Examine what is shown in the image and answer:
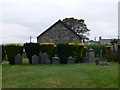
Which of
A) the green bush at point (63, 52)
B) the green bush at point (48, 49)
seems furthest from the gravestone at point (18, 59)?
the green bush at point (63, 52)

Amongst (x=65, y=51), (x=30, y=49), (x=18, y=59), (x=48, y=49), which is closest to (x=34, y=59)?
(x=30, y=49)

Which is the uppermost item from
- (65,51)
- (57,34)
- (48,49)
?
(57,34)

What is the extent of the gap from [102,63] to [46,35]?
20.8 m

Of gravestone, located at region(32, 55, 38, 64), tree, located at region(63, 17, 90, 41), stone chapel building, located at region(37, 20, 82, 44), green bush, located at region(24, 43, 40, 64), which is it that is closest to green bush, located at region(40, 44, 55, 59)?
green bush, located at region(24, 43, 40, 64)

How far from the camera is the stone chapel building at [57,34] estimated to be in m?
31.6

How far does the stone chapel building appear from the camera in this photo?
31.6 metres

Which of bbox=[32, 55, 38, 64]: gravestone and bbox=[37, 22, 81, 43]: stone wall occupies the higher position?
bbox=[37, 22, 81, 43]: stone wall

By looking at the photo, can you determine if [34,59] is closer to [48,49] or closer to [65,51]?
[48,49]

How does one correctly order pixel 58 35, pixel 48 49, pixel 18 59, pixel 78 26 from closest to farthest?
1. pixel 18 59
2. pixel 48 49
3. pixel 58 35
4. pixel 78 26

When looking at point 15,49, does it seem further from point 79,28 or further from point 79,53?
point 79,28

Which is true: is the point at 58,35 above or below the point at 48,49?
above

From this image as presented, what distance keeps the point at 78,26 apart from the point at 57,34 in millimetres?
24302

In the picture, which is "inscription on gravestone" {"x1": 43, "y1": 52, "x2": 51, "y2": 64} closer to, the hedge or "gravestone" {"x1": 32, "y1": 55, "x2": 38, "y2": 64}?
"gravestone" {"x1": 32, "y1": 55, "x2": 38, "y2": 64}

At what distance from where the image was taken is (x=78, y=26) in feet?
181
